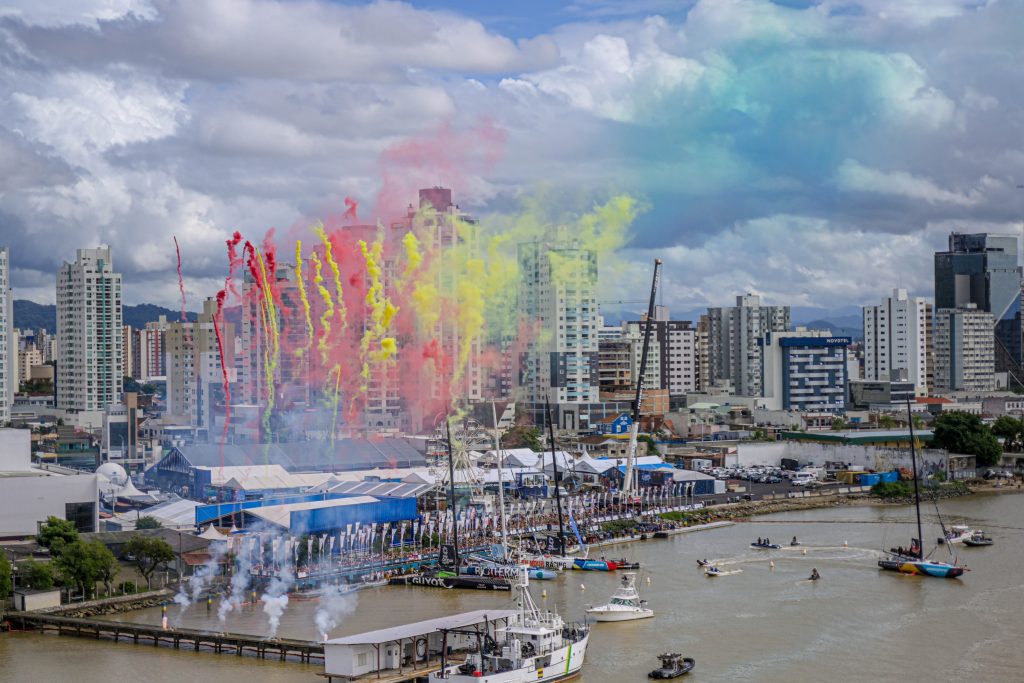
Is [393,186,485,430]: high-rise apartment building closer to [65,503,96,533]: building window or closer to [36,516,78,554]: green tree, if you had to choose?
[65,503,96,533]: building window

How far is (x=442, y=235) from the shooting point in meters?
30.6

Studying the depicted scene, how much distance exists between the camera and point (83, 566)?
14.4 meters

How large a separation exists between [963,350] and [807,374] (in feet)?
38.5

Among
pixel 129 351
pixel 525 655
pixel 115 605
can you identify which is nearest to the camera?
pixel 525 655

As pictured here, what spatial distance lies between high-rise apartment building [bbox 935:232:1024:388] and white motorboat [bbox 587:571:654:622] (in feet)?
140

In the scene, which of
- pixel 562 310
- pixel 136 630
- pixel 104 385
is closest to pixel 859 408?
pixel 562 310

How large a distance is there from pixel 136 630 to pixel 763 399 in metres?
29.5

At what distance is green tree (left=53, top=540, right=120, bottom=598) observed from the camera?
47.1 ft

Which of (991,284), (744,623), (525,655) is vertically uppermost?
(991,284)

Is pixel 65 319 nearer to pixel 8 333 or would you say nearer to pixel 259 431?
pixel 8 333

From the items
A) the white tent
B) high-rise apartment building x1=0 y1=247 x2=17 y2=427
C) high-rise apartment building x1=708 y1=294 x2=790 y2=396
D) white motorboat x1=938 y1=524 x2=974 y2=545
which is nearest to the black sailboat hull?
the white tent

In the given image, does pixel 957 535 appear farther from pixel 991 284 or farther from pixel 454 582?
pixel 991 284

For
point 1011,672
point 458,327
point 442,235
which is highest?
point 442,235

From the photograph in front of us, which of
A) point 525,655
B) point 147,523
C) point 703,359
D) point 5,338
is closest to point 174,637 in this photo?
point 525,655
